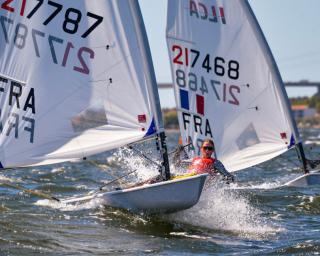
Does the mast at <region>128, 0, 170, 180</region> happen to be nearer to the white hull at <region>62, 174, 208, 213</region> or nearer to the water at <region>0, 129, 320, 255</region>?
the white hull at <region>62, 174, 208, 213</region>

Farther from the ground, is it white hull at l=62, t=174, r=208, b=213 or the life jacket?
the life jacket

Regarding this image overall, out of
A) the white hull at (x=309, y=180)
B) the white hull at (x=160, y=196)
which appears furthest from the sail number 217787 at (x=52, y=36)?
the white hull at (x=309, y=180)

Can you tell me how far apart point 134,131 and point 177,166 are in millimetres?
4023

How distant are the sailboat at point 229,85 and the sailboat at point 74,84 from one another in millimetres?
4050

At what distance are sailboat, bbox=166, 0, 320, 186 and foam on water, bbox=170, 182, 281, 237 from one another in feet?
10.2

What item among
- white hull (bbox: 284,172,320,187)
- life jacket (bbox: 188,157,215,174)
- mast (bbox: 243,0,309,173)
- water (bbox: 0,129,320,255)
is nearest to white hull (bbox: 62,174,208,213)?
water (bbox: 0,129,320,255)

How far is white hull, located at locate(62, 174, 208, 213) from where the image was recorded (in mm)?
10164

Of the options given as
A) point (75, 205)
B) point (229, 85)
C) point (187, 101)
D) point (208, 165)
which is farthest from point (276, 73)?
point (75, 205)

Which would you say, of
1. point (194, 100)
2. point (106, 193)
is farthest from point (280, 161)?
point (106, 193)

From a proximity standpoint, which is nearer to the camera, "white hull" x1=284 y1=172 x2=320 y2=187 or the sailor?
the sailor

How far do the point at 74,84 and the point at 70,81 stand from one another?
6 cm

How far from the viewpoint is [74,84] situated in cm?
1085

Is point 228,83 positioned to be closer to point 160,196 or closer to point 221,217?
point 221,217

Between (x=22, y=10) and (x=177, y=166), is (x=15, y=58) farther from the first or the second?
(x=177, y=166)
